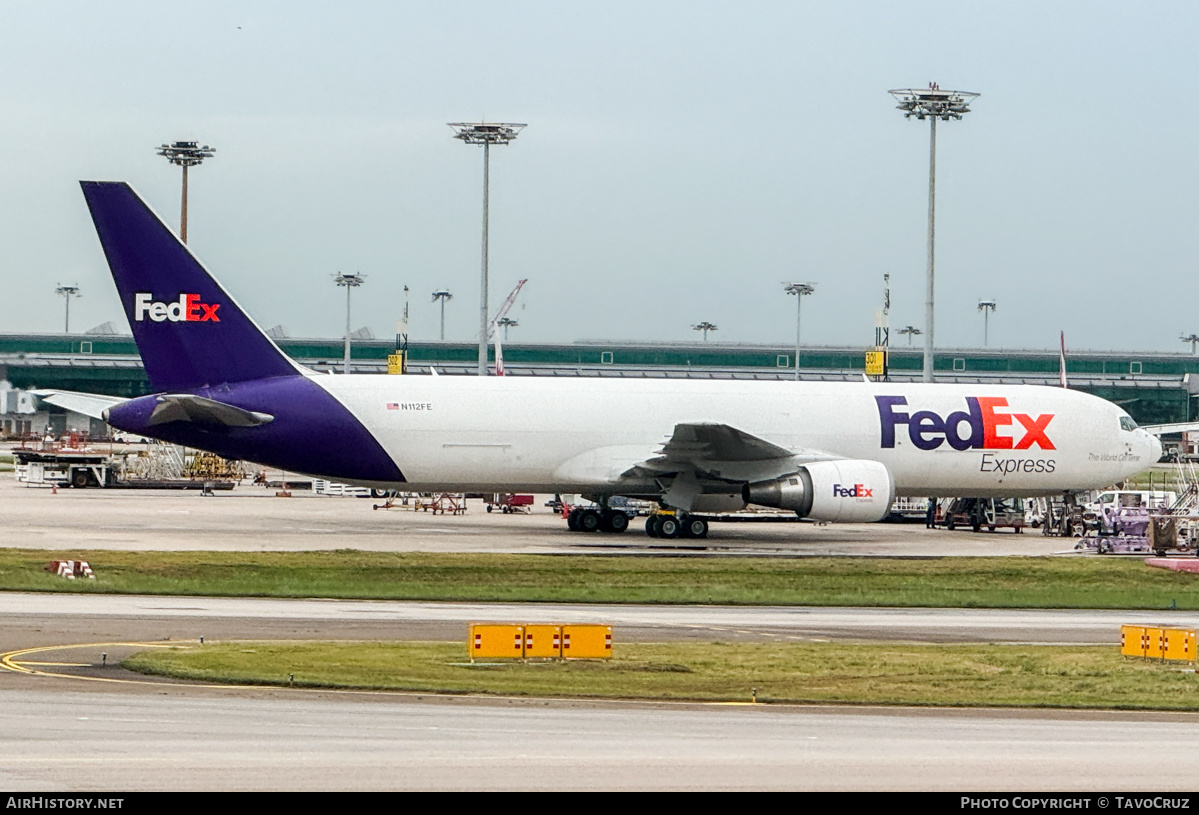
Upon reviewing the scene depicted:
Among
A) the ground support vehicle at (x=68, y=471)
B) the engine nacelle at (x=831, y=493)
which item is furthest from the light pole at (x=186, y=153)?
the engine nacelle at (x=831, y=493)

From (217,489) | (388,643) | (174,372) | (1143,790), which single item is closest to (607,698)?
(388,643)

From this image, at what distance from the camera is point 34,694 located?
16.4 meters

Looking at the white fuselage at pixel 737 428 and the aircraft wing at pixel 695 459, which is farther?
the white fuselage at pixel 737 428

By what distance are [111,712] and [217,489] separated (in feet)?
165

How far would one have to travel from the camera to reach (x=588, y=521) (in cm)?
4562

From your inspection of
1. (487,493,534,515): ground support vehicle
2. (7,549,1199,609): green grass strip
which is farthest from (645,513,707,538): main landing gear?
(487,493,534,515): ground support vehicle

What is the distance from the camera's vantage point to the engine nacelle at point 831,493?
132 feet

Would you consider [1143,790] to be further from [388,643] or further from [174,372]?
[174,372]

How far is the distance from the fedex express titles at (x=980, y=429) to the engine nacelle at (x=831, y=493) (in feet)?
12.7

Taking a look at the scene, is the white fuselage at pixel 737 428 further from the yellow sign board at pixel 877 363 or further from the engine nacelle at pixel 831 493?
the yellow sign board at pixel 877 363

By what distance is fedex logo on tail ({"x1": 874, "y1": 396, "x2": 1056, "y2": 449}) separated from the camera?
44.5m

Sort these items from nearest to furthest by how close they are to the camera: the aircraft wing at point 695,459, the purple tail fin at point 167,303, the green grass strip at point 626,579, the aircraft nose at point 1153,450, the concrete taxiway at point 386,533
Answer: the green grass strip at point 626,579
the concrete taxiway at point 386,533
the purple tail fin at point 167,303
the aircraft wing at point 695,459
the aircraft nose at point 1153,450

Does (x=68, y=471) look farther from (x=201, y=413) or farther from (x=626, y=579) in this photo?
(x=626, y=579)

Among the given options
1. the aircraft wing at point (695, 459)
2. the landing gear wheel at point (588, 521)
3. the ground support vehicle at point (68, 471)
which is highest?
the aircraft wing at point (695, 459)
